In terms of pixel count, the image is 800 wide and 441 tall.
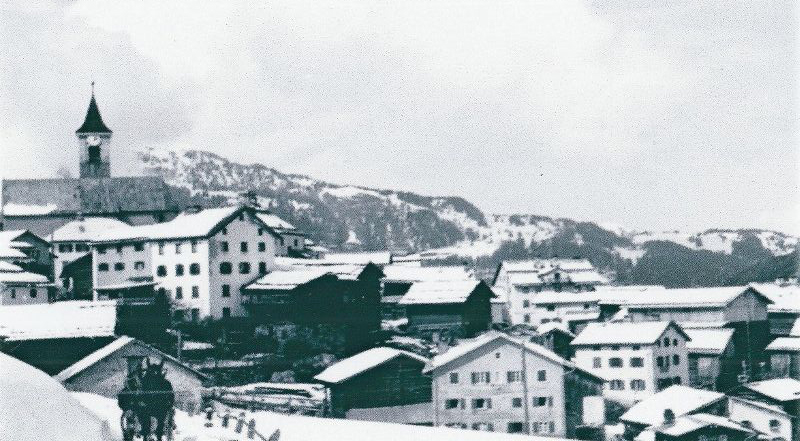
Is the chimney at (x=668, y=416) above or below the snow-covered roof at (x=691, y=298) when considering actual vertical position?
below

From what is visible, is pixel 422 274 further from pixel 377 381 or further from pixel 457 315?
pixel 377 381

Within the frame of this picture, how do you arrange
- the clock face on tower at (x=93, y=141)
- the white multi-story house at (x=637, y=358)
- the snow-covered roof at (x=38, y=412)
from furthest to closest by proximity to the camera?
the clock face on tower at (x=93, y=141), the white multi-story house at (x=637, y=358), the snow-covered roof at (x=38, y=412)

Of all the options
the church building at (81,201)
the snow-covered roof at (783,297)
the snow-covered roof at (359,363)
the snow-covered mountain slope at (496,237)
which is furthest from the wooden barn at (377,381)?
the snow-covered mountain slope at (496,237)

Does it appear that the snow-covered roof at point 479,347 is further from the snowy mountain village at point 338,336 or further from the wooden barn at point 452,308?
the wooden barn at point 452,308

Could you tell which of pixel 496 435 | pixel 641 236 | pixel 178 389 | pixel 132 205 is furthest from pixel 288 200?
pixel 496 435

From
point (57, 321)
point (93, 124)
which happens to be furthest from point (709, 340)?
point (93, 124)

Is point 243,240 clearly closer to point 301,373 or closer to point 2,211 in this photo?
point 301,373
